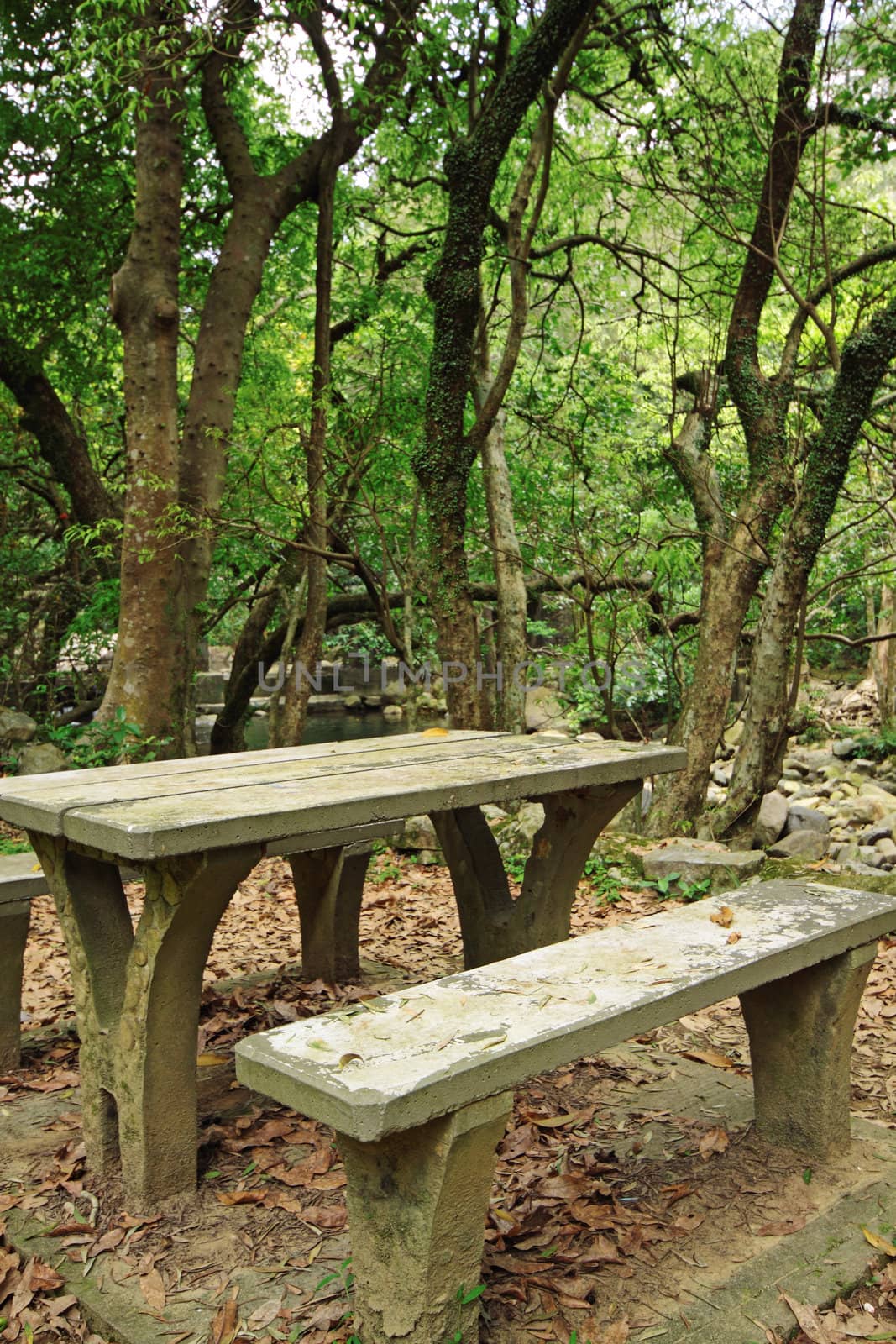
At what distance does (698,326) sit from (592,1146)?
31.0ft

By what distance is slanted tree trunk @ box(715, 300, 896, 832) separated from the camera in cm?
593

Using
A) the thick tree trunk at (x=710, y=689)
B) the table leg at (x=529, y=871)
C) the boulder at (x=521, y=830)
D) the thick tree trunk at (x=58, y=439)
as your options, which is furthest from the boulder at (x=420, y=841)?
the thick tree trunk at (x=58, y=439)

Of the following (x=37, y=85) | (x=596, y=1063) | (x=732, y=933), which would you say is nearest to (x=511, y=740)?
(x=596, y=1063)

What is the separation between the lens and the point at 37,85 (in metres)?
8.63

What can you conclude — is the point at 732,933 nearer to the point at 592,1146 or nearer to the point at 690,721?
the point at 592,1146

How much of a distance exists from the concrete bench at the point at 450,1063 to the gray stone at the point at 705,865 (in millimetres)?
2581

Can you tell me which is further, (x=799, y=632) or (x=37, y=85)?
(x=37, y=85)

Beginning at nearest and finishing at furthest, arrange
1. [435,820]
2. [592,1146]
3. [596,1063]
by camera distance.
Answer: [592,1146]
[596,1063]
[435,820]

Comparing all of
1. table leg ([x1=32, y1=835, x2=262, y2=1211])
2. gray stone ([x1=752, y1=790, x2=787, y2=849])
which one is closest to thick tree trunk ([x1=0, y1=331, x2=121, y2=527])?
gray stone ([x1=752, y1=790, x2=787, y2=849])

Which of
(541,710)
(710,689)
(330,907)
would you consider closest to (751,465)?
(710,689)

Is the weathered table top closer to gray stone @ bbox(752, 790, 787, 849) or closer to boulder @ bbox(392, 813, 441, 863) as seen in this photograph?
boulder @ bbox(392, 813, 441, 863)

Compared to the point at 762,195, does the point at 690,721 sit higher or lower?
lower

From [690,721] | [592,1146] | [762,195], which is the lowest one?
[592,1146]

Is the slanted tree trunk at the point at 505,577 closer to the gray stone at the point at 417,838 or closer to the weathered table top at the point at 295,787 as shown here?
the gray stone at the point at 417,838
